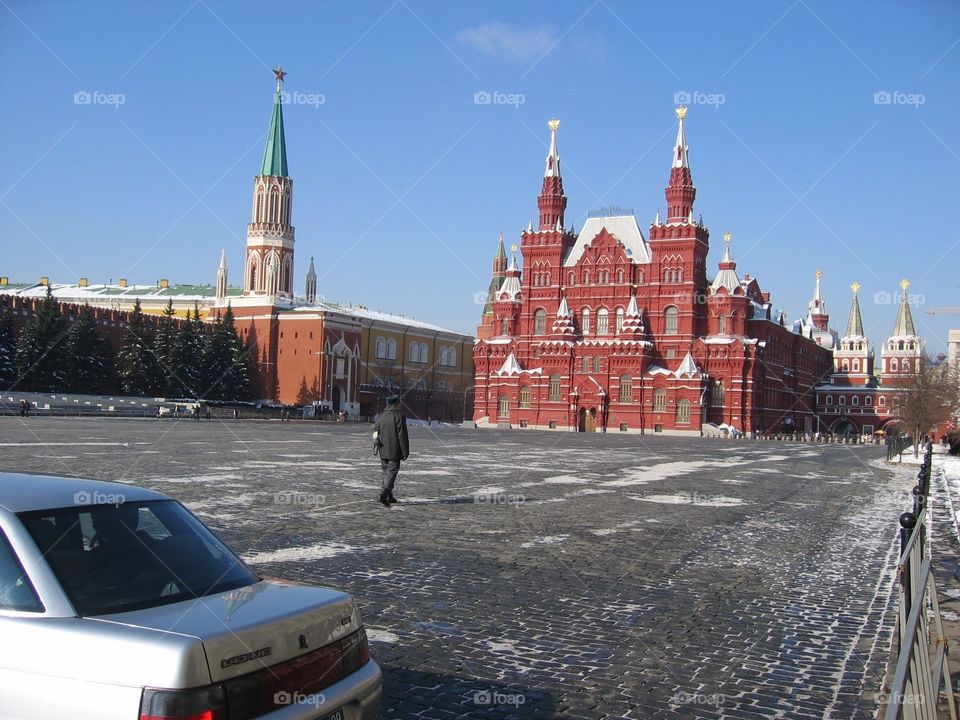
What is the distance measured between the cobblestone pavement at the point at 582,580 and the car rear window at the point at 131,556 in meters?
1.44

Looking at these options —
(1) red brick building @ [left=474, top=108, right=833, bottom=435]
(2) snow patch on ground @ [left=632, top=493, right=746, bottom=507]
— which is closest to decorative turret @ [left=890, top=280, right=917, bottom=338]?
(1) red brick building @ [left=474, top=108, right=833, bottom=435]

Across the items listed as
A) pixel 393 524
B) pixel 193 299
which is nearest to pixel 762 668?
pixel 393 524

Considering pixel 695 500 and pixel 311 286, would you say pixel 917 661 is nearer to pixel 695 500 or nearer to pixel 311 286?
pixel 695 500

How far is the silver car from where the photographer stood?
10.4 feet

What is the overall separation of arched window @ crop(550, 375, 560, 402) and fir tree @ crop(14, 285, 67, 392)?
40.6 metres

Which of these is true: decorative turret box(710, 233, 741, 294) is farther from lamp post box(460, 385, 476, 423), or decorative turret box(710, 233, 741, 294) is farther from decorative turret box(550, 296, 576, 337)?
lamp post box(460, 385, 476, 423)

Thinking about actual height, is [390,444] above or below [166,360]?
below

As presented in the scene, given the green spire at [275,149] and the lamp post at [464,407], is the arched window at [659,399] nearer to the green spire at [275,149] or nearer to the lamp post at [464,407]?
the lamp post at [464,407]

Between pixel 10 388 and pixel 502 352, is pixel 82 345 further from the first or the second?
pixel 502 352

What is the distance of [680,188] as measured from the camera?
7538 centimetres

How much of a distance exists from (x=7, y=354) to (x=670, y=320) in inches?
2094

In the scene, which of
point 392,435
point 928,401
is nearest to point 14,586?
point 392,435

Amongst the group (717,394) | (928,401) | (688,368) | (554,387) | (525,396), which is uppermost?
(688,368)

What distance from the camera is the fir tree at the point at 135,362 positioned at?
68.2m
